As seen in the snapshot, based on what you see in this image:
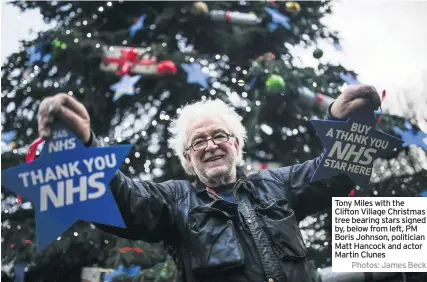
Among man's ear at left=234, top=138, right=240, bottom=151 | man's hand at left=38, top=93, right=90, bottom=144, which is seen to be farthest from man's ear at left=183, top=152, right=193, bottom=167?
man's hand at left=38, top=93, right=90, bottom=144

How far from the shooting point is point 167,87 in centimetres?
227

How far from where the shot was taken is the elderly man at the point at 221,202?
2.68 feet

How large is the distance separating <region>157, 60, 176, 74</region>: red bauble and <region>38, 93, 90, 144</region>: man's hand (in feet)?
4.45

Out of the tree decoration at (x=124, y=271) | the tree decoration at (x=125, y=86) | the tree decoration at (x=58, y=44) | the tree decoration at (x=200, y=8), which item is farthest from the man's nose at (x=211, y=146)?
the tree decoration at (x=200, y=8)

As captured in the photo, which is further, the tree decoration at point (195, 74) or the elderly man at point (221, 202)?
the tree decoration at point (195, 74)

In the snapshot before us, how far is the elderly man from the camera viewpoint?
816mm

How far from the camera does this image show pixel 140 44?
2.57 m

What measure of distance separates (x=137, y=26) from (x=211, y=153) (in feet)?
5.37

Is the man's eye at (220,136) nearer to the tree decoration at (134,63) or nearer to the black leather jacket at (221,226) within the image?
the black leather jacket at (221,226)

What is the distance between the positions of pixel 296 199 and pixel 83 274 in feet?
4.65

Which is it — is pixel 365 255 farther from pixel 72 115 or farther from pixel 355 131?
pixel 72 115

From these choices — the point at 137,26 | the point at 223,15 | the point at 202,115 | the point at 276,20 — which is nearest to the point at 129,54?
the point at 137,26

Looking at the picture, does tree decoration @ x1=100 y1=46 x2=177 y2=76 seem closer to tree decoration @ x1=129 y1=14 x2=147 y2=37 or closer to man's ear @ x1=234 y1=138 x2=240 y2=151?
tree decoration @ x1=129 y1=14 x2=147 y2=37

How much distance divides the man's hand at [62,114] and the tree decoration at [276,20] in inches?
71.6
